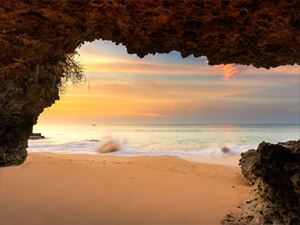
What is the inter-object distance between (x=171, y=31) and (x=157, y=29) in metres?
0.16

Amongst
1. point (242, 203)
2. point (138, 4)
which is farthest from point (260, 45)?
point (242, 203)

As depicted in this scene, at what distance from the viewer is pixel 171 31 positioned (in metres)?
2.88

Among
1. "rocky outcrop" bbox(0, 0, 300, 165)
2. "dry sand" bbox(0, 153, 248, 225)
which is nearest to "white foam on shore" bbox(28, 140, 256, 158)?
"dry sand" bbox(0, 153, 248, 225)

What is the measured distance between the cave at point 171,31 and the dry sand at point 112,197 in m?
2.13

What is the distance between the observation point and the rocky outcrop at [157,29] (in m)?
2.54

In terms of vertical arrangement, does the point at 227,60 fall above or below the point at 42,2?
below

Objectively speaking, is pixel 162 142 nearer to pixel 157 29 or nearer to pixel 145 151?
pixel 145 151

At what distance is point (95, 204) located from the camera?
559 centimetres

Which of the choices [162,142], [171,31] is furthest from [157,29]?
[162,142]

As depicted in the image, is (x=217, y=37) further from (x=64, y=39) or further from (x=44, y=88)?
(x=44, y=88)

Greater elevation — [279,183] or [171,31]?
[171,31]

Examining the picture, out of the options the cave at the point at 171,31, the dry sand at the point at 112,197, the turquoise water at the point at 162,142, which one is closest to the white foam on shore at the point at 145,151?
the turquoise water at the point at 162,142

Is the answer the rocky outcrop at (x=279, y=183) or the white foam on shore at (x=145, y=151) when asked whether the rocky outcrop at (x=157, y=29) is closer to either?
the rocky outcrop at (x=279, y=183)

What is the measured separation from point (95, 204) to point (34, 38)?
3.83 metres
